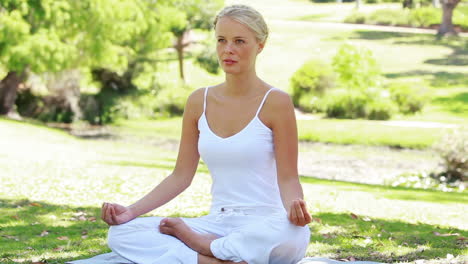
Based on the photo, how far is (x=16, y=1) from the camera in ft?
70.8

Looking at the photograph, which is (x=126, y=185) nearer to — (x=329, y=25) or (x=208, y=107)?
(x=208, y=107)

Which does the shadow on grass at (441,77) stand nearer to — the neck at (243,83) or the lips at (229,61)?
the neck at (243,83)

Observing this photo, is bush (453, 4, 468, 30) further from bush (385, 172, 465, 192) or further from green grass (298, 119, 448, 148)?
bush (385, 172, 465, 192)

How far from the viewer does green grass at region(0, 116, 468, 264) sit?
6371 millimetres

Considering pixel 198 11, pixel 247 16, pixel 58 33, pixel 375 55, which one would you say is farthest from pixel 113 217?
pixel 375 55

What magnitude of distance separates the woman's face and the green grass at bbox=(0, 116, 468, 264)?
2095mm

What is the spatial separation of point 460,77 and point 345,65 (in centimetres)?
1045

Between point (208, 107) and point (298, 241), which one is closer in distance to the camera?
point (298, 241)

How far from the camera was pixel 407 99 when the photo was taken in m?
29.0

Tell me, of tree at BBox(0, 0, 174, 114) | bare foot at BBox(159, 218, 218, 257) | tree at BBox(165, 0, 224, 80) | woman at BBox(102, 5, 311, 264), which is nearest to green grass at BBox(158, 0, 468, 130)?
tree at BBox(165, 0, 224, 80)

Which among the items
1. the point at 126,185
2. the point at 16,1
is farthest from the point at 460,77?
the point at 126,185

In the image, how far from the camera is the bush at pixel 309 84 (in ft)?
99.0

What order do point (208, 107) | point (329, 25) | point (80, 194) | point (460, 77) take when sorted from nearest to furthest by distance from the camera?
1. point (208, 107)
2. point (80, 194)
3. point (460, 77)
4. point (329, 25)

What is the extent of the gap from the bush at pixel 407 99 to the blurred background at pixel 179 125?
0.07 metres
